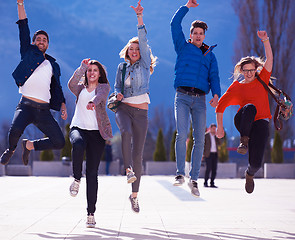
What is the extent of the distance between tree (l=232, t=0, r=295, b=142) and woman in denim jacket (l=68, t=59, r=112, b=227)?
24097mm

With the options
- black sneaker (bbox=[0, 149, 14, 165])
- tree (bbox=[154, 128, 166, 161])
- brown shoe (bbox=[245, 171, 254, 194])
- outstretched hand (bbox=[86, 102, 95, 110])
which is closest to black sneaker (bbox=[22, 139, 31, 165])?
black sneaker (bbox=[0, 149, 14, 165])

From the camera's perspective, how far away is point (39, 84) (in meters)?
6.75

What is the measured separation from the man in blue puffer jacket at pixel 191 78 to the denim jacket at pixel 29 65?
1942 mm

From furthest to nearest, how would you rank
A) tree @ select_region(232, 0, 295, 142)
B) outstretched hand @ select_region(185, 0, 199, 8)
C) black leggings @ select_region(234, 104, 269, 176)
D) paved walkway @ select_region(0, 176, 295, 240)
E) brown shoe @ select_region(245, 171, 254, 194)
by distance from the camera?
tree @ select_region(232, 0, 295, 142), brown shoe @ select_region(245, 171, 254, 194), outstretched hand @ select_region(185, 0, 199, 8), black leggings @ select_region(234, 104, 269, 176), paved walkway @ select_region(0, 176, 295, 240)

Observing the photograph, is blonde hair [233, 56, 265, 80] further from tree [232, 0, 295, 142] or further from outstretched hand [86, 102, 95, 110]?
tree [232, 0, 295, 142]

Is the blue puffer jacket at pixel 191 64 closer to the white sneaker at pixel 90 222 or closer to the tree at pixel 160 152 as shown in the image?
the white sneaker at pixel 90 222

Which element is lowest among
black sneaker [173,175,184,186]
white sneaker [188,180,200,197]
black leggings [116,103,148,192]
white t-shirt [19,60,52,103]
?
white sneaker [188,180,200,197]

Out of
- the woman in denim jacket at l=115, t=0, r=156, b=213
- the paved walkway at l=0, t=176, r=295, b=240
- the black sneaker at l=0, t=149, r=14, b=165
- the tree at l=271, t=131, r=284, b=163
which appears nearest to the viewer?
the paved walkway at l=0, t=176, r=295, b=240

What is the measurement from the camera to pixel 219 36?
7052 inches

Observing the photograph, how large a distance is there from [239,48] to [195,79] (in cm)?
2372

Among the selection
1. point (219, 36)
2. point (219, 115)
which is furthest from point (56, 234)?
point (219, 36)

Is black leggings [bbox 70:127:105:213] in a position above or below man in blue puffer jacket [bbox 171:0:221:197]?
below

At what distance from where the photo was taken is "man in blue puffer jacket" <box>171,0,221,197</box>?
7000mm

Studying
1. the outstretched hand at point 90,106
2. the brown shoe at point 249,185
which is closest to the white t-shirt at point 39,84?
the outstretched hand at point 90,106
